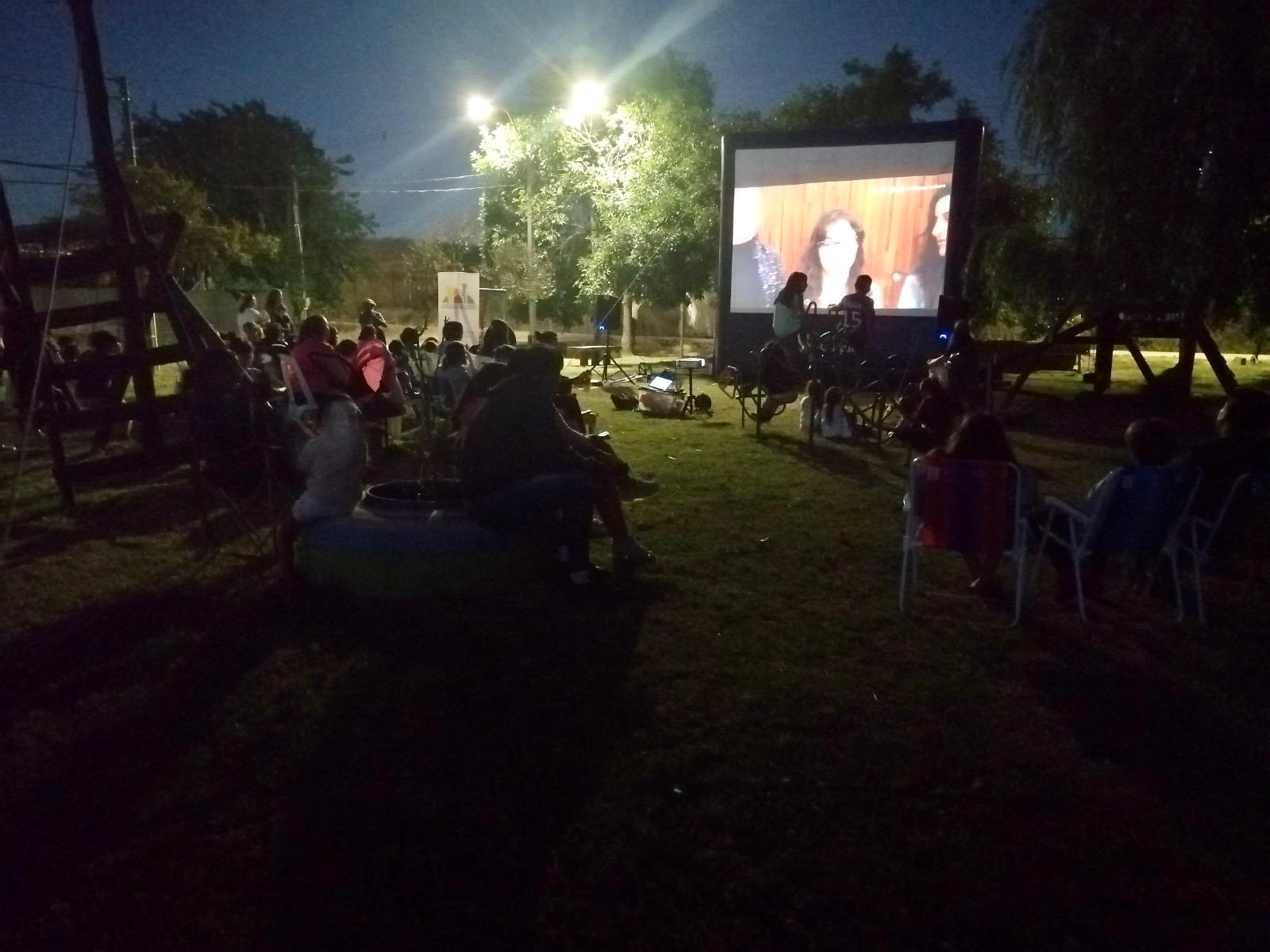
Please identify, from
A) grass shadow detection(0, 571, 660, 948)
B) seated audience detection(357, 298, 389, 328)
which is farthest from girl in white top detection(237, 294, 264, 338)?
grass shadow detection(0, 571, 660, 948)

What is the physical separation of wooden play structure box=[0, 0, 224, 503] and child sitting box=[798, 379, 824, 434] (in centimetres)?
570

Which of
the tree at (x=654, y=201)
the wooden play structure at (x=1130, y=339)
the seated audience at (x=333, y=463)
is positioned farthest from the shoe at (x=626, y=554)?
the tree at (x=654, y=201)

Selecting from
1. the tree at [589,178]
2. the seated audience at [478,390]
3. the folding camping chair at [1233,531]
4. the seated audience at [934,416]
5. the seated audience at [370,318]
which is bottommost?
the folding camping chair at [1233,531]

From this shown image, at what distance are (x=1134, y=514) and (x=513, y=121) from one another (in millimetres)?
27170

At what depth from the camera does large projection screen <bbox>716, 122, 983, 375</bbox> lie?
16.0m

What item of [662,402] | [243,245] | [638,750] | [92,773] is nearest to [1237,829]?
[638,750]

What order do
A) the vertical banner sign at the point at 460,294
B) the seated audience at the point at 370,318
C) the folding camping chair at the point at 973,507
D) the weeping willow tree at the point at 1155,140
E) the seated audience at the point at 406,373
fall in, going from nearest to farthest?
1. the folding camping chair at the point at 973,507
2. the seated audience at the point at 370,318
3. the weeping willow tree at the point at 1155,140
4. the seated audience at the point at 406,373
5. the vertical banner sign at the point at 460,294

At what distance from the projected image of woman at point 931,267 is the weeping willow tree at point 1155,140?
149 inches

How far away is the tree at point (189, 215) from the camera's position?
23359 millimetres

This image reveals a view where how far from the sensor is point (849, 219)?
16.9 m

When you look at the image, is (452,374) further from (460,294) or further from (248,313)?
(460,294)

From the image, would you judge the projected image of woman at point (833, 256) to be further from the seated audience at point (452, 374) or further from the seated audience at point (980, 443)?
the seated audience at point (980, 443)

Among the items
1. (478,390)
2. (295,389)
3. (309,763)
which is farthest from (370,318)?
(309,763)

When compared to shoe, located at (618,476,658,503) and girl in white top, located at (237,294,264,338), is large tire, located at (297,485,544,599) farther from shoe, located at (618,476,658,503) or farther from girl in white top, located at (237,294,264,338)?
girl in white top, located at (237,294,264,338)
